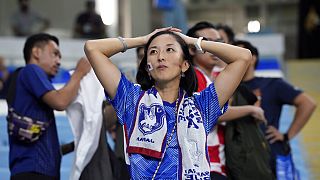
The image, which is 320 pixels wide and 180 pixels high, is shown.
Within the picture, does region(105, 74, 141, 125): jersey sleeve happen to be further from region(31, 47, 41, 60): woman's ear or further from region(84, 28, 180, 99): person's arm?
region(31, 47, 41, 60): woman's ear

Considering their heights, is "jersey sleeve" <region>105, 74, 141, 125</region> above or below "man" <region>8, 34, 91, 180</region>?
above

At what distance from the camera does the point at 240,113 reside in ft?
11.6

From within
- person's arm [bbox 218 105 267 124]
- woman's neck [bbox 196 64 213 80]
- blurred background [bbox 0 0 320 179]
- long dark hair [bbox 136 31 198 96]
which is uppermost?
long dark hair [bbox 136 31 198 96]

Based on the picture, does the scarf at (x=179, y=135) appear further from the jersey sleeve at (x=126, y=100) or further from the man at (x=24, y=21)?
the man at (x=24, y=21)

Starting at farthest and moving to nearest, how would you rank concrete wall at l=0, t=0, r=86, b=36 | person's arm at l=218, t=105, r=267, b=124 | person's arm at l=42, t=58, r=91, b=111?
1. concrete wall at l=0, t=0, r=86, b=36
2. person's arm at l=42, t=58, r=91, b=111
3. person's arm at l=218, t=105, r=267, b=124

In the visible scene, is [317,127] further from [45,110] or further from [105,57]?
[105,57]

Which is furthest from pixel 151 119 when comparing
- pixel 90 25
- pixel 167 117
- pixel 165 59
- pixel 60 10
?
pixel 60 10

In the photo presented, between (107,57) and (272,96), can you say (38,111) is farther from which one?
(272,96)

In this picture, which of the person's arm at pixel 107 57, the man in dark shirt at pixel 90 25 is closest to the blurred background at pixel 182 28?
the man in dark shirt at pixel 90 25

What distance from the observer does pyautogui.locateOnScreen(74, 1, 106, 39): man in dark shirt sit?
40.0 feet

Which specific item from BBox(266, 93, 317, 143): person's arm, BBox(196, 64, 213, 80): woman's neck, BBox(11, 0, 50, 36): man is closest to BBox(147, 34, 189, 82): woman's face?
BBox(196, 64, 213, 80): woman's neck

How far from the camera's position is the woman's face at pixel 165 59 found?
2.80 metres

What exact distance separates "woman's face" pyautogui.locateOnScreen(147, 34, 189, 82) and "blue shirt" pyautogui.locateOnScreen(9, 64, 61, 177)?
3.18 ft

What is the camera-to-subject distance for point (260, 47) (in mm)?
11945
